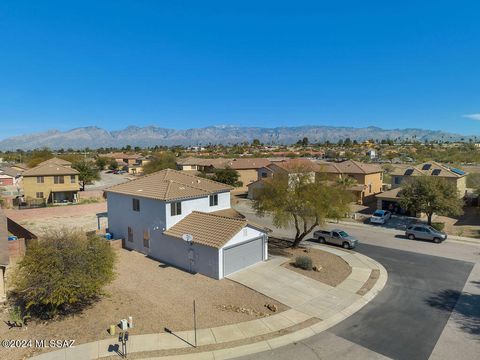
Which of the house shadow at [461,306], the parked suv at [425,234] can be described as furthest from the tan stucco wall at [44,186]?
the house shadow at [461,306]

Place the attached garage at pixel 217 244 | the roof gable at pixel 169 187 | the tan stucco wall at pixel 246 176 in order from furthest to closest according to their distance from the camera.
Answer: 1. the tan stucco wall at pixel 246 176
2. the roof gable at pixel 169 187
3. the attached garage at pixel 217 244

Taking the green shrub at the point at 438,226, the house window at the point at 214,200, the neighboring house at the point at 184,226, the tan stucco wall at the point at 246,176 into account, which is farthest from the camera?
the tan stucco wall at the point at 246,176

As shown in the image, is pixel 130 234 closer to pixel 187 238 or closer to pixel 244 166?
pixel 187 238

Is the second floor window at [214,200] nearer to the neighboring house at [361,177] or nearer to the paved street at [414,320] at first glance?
the paved street at [414,320]

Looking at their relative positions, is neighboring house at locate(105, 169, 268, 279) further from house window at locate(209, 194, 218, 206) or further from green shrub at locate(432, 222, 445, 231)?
green shrub at locate(432, 222, 445, 231)

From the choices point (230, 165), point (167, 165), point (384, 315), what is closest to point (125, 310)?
point (384, 315)

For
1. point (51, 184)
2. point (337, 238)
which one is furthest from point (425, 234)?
point (51, 184)

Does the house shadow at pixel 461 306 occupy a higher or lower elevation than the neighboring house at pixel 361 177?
lower
